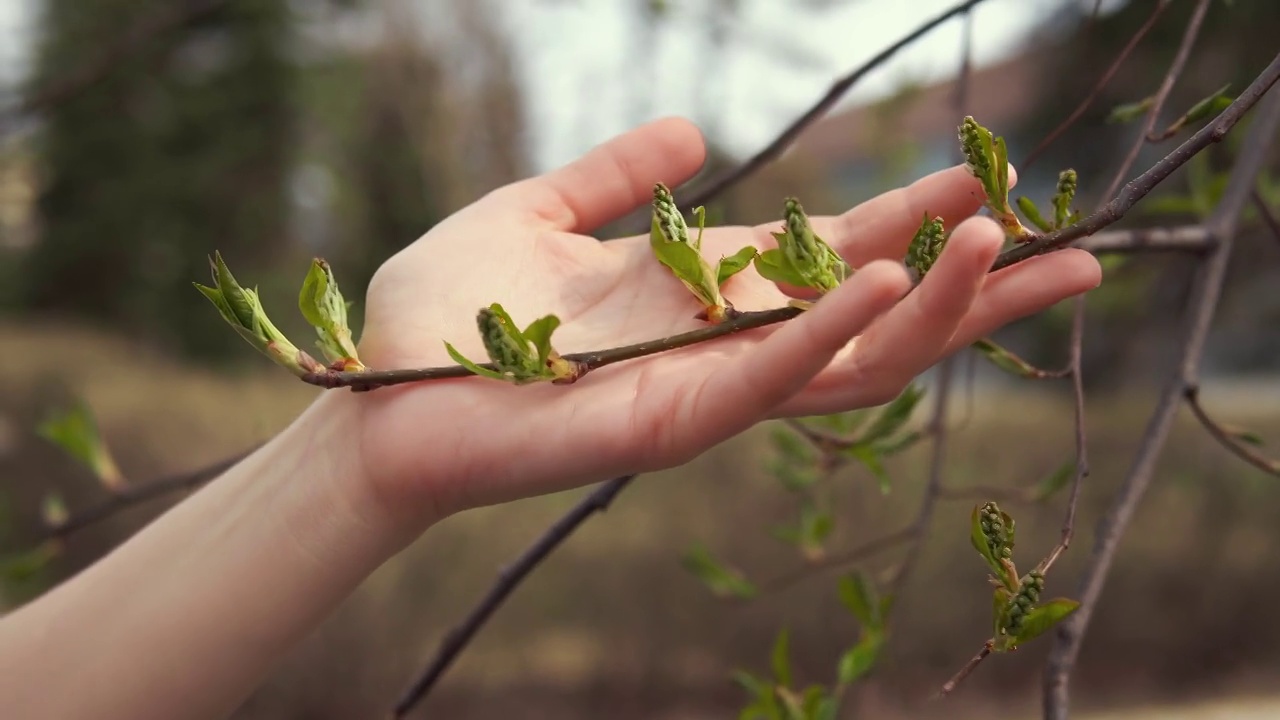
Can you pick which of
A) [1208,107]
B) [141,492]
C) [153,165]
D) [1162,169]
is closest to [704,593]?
[141,492]

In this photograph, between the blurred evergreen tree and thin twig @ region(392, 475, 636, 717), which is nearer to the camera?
thin twig @ region(392, 475, 636, 717)

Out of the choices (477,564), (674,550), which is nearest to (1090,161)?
(674,550)

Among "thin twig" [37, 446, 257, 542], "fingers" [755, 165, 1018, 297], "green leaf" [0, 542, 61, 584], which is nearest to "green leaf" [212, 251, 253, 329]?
"fingers" [755, 165, 1018, 297]

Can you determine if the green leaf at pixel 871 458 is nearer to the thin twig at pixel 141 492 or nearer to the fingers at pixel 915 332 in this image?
the fingers at pixel 915 332

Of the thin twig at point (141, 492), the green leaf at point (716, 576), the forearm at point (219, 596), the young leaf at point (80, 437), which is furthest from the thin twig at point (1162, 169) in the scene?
the young leaf at point (80, 437)

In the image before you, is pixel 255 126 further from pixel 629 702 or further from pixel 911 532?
pixel 911 532

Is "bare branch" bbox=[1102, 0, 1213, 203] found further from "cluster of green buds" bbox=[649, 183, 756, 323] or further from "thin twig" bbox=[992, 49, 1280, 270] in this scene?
"cluster of green buds" bbox=[649, 183, 756, 323]

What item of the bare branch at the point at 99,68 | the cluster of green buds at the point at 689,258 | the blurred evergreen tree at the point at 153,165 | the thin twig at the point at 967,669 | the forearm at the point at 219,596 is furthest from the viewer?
the blurred evergreen tree at the point at 153,165
